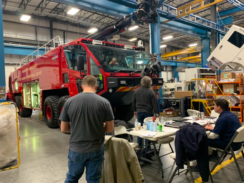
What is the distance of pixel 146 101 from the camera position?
148 inches

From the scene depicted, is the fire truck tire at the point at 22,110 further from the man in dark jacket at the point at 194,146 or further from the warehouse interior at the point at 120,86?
the man in dark jacket at the point at 194,146

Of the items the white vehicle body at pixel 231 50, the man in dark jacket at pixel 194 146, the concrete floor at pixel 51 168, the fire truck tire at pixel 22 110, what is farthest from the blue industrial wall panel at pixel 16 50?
the man in dark jacket at pixel 194 146

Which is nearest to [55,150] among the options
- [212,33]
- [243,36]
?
[243,36]

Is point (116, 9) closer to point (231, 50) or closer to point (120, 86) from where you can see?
point (120, 86)

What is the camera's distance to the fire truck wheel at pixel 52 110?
19.9 ft

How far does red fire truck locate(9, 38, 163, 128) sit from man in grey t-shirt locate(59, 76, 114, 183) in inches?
100

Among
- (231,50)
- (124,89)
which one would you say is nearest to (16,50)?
(124,89)

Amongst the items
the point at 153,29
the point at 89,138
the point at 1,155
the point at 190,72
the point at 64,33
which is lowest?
the point at 1,155

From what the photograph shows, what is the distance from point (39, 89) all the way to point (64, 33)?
10.3 meters

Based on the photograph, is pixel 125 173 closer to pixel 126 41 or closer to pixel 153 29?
pixel 153 29

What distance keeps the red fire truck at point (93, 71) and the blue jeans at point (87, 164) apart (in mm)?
2630

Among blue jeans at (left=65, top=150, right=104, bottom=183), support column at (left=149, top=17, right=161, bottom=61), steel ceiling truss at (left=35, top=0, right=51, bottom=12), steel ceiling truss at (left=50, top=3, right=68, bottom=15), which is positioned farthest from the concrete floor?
steel ceiling truss at (left=50, top=3, right=68, bottom=15)

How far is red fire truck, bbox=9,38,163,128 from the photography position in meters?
4.57

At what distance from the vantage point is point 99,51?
488cm
